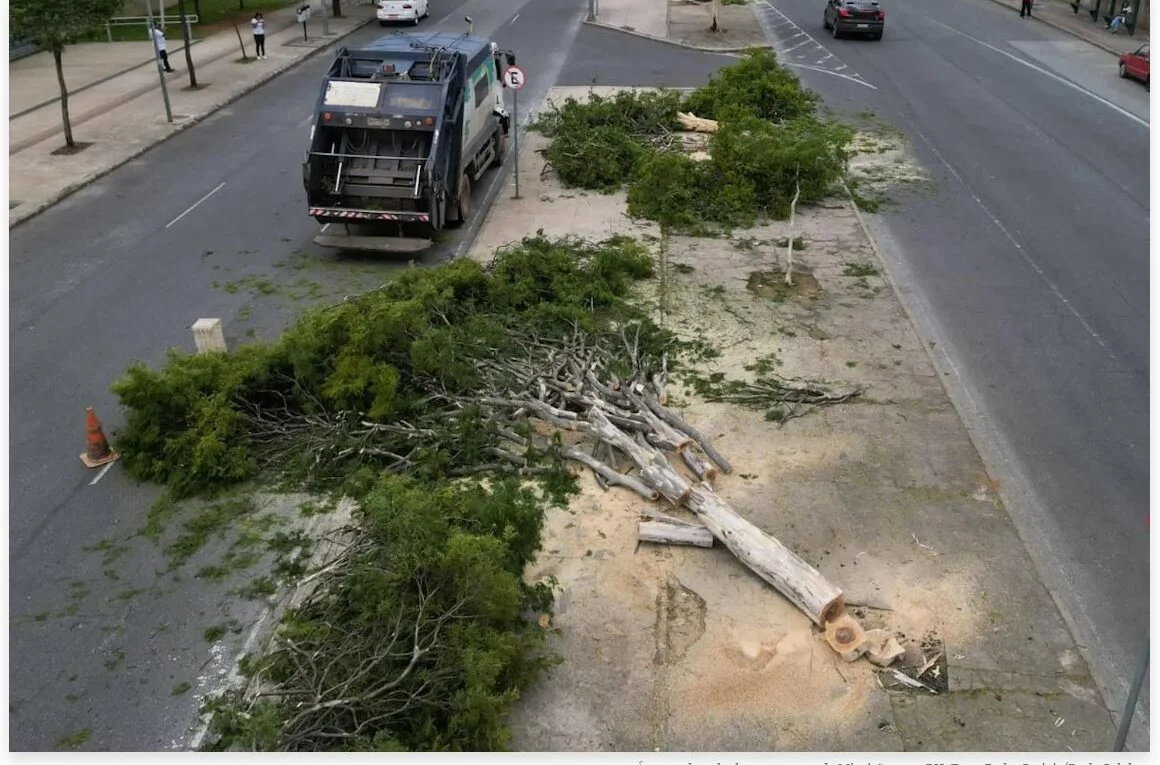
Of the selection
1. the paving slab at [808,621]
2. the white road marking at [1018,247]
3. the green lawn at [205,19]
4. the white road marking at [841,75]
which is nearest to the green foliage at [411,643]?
the paving slab at [808,621]

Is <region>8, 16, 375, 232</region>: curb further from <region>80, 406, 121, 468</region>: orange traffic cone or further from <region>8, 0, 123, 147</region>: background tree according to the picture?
<region>80, 406, 121, 468</region>: orange traffic cone

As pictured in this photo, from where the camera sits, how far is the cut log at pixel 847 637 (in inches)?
298

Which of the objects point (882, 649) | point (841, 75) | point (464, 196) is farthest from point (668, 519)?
point (841, 75)

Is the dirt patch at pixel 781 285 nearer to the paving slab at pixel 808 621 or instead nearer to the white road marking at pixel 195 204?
the paving slab at pixel 808 621

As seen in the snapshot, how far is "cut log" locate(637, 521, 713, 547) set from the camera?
8.82m

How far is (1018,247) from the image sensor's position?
52.9 feet

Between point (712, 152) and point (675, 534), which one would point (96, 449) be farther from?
point (712, 152)

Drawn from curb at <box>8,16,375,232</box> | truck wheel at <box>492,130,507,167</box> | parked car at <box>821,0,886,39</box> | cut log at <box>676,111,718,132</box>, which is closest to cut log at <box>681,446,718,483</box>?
truck wheel at <box>492,130,507,167</box>

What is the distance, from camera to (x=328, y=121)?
1526cm

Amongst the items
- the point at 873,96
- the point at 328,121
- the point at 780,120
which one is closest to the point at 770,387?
the point at 328,121

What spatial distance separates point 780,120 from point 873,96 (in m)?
5.67

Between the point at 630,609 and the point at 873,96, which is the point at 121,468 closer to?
Result: the point at 630,609

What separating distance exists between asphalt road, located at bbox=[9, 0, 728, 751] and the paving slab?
9.38 feet

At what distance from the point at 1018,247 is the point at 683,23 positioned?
84.9 ft
